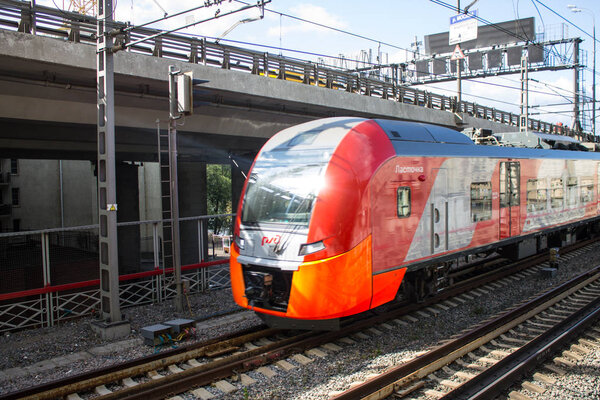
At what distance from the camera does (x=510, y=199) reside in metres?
11.5

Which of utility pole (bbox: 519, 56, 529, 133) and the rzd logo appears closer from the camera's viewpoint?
the rzd logo

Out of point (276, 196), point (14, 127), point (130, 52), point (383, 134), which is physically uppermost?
point (130, 52)

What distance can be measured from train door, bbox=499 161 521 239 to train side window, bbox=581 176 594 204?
535cm

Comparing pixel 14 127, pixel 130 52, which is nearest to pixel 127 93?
pixel 130 52

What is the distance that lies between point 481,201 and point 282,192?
4865 mm

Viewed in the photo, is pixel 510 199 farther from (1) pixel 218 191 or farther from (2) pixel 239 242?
(1) pixel 218 191

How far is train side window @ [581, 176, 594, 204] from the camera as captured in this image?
51.6 ft

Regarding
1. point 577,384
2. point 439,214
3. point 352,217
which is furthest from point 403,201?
point 577,384

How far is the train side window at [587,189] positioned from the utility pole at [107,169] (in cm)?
1408

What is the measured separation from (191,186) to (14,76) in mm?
9105

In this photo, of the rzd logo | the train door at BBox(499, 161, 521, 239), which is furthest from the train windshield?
the train door at BBox(499, 161, 521, 239)

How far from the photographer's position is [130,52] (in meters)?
12.0

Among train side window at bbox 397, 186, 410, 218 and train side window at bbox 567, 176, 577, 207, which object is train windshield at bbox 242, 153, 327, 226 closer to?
train side window at bbox 397, 186, 410, 218

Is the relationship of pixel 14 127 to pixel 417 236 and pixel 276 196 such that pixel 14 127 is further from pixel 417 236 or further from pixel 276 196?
pixel 417 236
